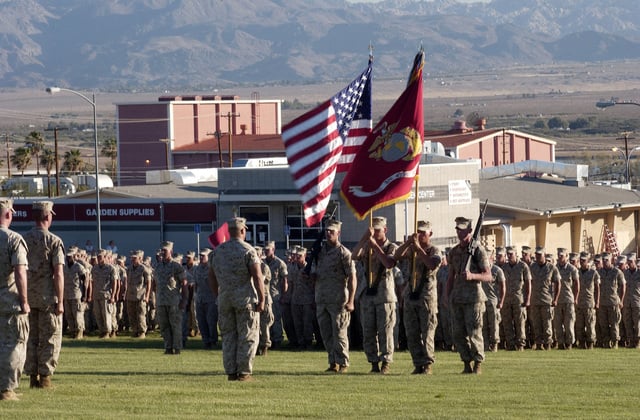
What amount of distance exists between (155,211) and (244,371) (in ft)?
108

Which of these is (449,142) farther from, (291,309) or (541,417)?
(541,417)

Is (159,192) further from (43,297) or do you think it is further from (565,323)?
(43,297)

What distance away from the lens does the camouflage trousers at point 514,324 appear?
958 inches

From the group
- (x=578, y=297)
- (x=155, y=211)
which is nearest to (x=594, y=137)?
(x=155, y=211)

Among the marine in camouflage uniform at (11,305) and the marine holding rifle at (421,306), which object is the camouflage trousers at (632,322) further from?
the marine in camouflage uniform at (11,305)

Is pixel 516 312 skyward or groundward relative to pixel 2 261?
groundward

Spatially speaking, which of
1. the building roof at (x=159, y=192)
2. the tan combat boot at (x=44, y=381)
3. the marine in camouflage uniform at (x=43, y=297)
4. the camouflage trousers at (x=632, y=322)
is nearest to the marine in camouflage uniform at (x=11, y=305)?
the marine in camouflage uniform at (x=43, y=297)

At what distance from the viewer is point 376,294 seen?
1656 centimetres

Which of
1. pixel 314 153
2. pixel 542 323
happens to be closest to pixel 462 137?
pixel 542 323

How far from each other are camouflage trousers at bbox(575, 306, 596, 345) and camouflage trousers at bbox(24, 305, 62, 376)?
13.7m

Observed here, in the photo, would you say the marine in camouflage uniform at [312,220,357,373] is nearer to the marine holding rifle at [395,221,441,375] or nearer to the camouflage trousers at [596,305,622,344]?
the marine holding rifle at [395,221,441,375]

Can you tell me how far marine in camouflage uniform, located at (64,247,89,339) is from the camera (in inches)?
1025

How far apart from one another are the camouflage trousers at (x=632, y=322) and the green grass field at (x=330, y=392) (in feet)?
24.0

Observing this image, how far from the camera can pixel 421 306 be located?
16.5 m
